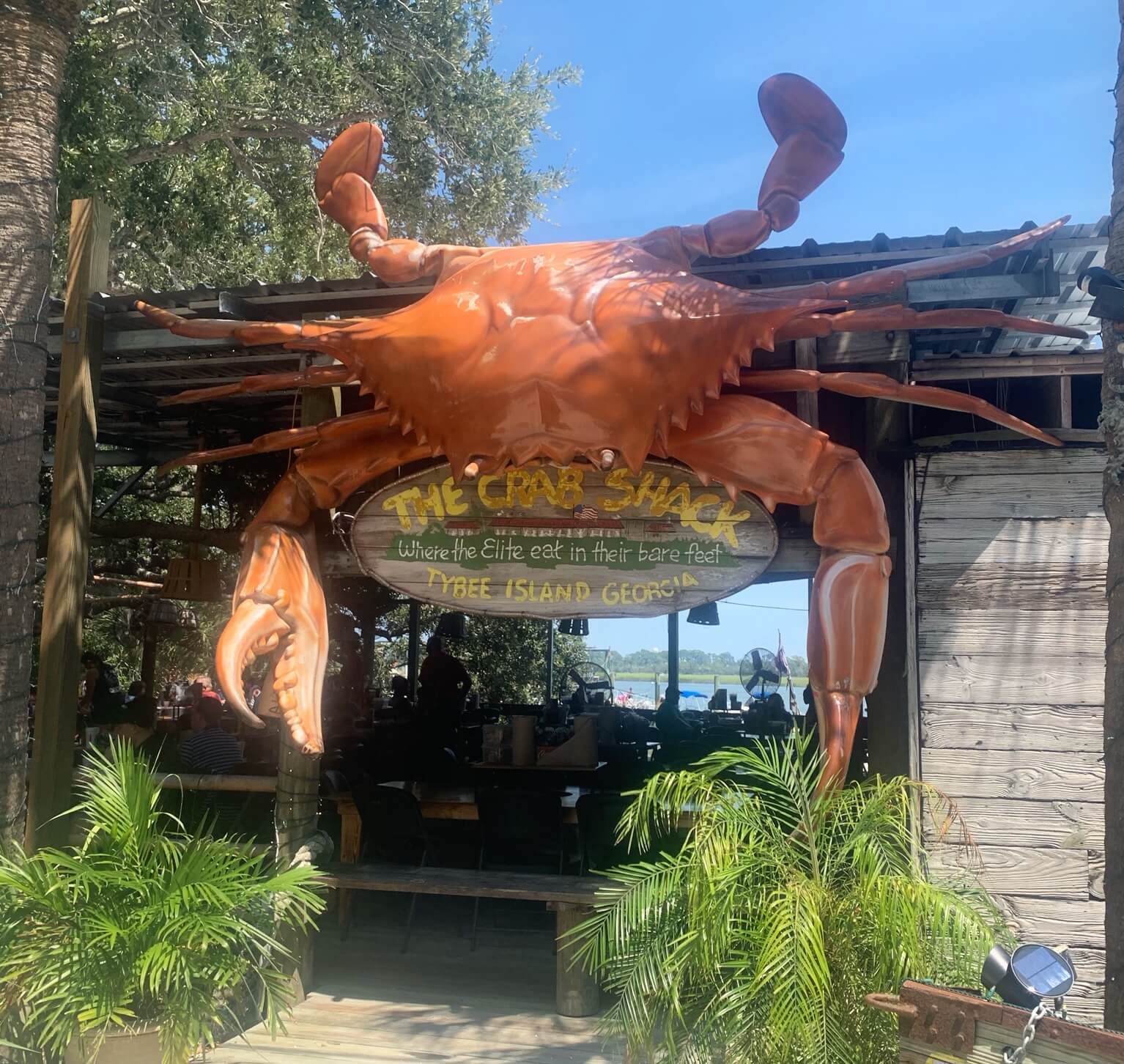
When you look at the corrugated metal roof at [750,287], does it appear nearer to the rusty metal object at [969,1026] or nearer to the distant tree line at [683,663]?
the rusty metal object at [969,1026]

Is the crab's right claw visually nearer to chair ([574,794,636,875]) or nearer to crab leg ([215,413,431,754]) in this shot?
crab leg ([215,413,431,754])

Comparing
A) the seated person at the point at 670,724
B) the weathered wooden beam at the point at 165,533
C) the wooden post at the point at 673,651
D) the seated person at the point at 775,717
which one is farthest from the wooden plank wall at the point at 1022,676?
the wooden post at the point at 673,651

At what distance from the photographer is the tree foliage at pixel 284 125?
10.9m

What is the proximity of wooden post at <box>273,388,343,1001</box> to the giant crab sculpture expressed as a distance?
465mm

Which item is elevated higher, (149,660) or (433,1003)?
(149,660)

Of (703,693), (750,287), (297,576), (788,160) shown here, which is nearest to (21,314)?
(297,576)

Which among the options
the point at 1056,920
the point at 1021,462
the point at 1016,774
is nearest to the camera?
the point at 1056,920

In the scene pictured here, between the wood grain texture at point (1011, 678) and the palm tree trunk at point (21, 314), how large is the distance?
12.7 feet

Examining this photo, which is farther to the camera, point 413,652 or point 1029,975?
point 413,652

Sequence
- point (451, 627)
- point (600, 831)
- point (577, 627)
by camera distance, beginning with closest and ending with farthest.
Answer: point (600, 831) → point (451, 627) → point (577, 627)

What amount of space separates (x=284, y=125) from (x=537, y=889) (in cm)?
1025

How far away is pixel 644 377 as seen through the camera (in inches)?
162

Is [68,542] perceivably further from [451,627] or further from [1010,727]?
[451,627]

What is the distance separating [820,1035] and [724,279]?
3.14 metres
